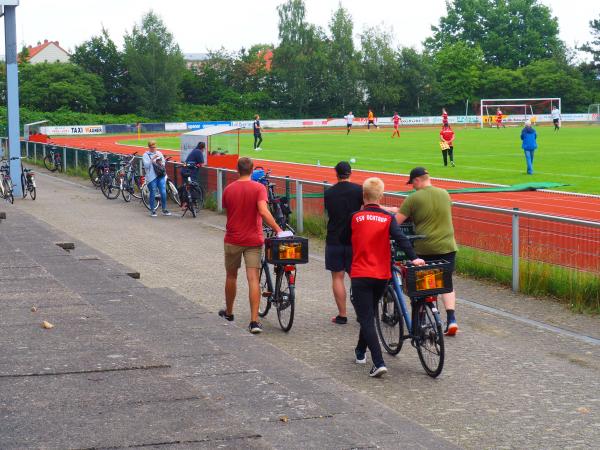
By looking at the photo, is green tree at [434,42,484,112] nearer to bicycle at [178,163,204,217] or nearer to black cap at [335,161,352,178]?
bicycle at [178,163,204,217]

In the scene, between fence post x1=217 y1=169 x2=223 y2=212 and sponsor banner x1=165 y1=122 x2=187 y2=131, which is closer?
fence post x1=217 y1=169 x2=223 y2=212

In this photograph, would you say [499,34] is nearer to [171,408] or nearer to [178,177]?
[178,177]

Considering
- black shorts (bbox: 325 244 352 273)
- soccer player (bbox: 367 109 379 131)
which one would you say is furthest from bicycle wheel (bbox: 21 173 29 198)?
soccer player (bbox: 367 109 379 131)

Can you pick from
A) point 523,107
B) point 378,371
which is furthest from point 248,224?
point 523,107

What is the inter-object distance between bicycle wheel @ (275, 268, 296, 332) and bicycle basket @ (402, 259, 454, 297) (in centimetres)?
213

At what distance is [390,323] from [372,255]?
4.14 feet

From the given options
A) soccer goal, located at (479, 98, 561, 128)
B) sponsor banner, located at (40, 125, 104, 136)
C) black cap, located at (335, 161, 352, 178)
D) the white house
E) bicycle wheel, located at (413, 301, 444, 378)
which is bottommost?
bicycle wheel, located at (413, 301, 444, 378)

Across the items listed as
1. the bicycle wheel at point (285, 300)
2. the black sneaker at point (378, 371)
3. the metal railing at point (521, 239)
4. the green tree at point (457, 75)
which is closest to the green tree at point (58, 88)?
the green tree at point (457, 75)

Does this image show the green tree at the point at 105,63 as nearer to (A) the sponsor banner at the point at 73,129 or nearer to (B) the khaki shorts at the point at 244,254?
(A) the sponsor banner at the point at 73,129

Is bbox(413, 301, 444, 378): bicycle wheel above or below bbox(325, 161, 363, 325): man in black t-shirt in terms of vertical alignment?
below

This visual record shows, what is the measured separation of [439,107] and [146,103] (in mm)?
28252

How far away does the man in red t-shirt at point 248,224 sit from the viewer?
10164 millimetres

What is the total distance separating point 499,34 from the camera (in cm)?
12812

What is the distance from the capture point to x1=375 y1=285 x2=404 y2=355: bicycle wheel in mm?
9305
